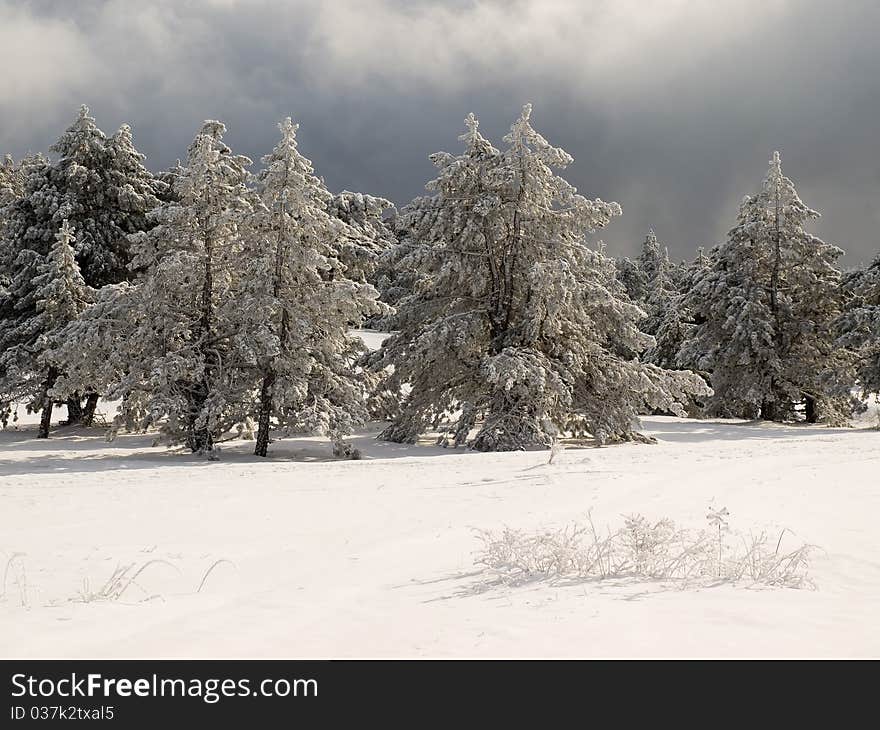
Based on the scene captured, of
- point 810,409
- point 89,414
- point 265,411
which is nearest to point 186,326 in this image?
point 265,411

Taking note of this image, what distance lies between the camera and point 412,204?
23.0 metres

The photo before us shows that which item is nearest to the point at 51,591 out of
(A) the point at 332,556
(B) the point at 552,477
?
(A) the point at 332,556

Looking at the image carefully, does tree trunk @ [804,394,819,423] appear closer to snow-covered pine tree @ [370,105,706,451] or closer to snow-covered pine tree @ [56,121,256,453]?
snow-covered pine tree @ [370,105,706,451]

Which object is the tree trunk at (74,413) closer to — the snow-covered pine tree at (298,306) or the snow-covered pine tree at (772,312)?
the snow-covered pine tree at (298,306)

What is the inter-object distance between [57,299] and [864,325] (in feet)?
86.7

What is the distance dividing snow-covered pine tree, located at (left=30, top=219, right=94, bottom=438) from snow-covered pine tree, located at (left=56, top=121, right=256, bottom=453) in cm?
301

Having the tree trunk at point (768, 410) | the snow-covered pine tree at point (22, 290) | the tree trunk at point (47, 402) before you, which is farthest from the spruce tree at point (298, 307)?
the tree trunk at point (768, 410)

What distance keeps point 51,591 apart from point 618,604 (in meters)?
4.22

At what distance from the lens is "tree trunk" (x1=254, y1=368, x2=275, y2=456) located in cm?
1761

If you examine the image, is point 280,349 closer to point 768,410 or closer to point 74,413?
point 74,413

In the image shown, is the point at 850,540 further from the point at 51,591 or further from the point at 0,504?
the point at 0,504

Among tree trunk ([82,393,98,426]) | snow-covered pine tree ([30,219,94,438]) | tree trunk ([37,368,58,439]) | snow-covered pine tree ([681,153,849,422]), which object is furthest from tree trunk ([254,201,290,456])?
snow-covered pine tree ([681,153,849,422])

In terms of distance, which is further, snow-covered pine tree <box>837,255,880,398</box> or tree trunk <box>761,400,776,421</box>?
tree trunk <box>761,400,776,421</box>

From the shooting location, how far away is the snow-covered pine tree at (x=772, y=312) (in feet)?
93.9
